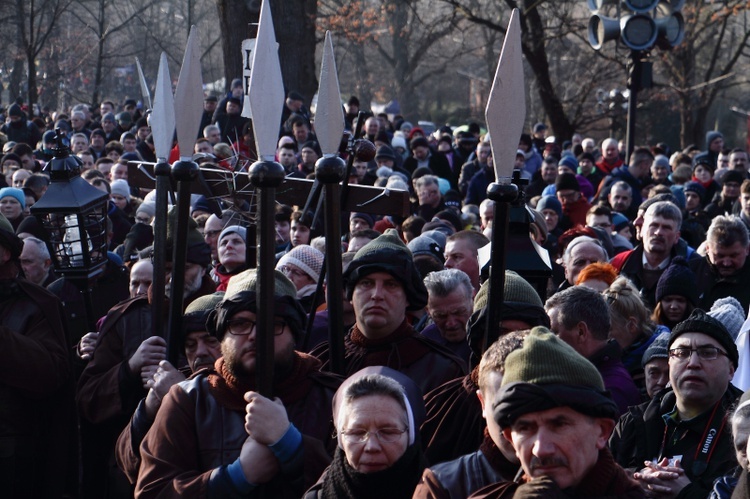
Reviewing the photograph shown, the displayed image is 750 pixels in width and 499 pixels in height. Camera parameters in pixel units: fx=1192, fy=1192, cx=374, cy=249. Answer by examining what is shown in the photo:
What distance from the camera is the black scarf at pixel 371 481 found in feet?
11.7

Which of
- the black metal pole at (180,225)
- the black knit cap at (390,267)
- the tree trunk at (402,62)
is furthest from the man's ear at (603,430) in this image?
the tree trunk at (402,62)

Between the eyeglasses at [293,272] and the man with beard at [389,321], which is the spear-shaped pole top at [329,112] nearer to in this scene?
the man with beard at [389,321]

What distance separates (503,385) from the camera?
3201 millimetres

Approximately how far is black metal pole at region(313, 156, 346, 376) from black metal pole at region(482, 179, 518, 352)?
2.45 feet

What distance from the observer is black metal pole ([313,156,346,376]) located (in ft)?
14.0

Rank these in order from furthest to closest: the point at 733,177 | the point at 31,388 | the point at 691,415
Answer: the point at 733,177 → the point at 31,388 → the point at 691,415

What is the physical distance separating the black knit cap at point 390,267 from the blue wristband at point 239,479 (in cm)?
138

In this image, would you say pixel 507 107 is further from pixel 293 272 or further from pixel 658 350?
pixel 293 272

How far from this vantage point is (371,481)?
141 inches

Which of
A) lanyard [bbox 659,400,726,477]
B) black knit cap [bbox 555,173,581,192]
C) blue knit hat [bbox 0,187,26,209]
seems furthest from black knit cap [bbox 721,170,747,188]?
lanyard [bbox 659,400,726,477]

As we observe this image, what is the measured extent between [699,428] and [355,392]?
1.63 meters

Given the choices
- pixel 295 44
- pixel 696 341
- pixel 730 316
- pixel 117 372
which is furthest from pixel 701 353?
pixel 295 44

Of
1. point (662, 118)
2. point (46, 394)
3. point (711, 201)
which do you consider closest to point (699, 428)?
point (46, 394)

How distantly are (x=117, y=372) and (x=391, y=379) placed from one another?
200 cm
